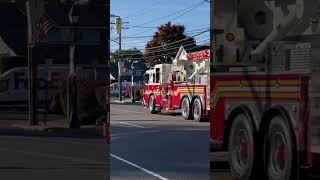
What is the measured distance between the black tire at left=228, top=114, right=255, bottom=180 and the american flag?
1060 millimetres

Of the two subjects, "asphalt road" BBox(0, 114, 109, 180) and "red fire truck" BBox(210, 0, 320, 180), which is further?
"asphalt road" BBox(0, 114, 109, 180)

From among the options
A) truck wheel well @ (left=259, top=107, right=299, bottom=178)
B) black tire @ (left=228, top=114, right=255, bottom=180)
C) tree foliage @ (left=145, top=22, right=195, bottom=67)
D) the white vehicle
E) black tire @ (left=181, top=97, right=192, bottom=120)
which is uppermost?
tree foliage @ (left=145, top=22, right=195, bottom=67)

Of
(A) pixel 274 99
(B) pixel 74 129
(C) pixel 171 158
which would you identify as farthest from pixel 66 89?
(A) pixel 274 99

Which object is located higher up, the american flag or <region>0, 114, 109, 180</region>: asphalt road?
the american flag

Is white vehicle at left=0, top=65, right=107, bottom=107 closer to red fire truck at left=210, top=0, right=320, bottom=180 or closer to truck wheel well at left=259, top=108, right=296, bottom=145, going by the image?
red fire truck at left=210, top=0, right=320, bottom=180

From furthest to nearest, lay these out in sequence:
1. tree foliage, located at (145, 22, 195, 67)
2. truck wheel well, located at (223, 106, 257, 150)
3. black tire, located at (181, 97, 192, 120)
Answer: black tire, located at (181, 97, 192, 120), tree foliage, located at (145, 22, 195, 67), truck wheel well, located at (223, 106, 257, 150)

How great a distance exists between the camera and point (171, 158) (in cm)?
276

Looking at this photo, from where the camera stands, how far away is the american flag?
245 centimetres

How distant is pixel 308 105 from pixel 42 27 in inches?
55.0

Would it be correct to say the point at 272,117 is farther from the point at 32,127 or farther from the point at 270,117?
the point at 32,127

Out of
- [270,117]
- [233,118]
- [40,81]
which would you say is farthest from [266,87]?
[40,81]

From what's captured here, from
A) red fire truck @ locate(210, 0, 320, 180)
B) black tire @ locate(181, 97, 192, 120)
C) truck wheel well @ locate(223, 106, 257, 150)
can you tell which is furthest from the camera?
black tire @ locate(181, 97, 192, 120)

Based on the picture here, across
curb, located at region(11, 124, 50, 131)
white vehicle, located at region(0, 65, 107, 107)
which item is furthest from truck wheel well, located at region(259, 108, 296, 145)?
curb, located at region(11, 124, 50, 131)

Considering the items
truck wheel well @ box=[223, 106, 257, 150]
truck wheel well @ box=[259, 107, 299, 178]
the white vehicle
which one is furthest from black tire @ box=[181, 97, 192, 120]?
truck wheel well @ box=[259, 107, 299, 178]
